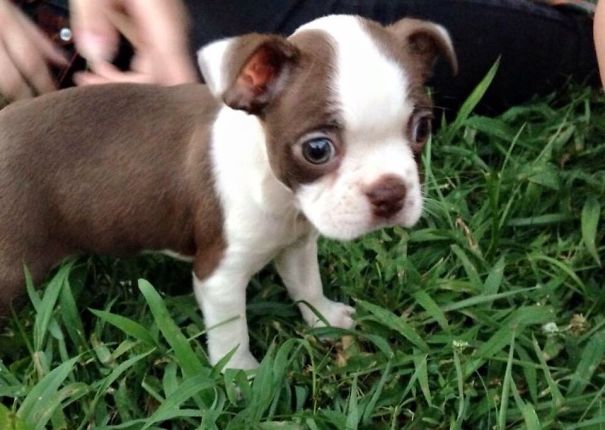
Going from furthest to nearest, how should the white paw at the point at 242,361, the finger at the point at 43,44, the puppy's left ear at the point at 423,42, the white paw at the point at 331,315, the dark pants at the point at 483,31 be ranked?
the dark pants at the point at 483,31 → the finger at the point at 43,44 → the white paw at the point at 331,315 → the white paw at the point at 242,361 → the puppy's left ear at the point at 423,42

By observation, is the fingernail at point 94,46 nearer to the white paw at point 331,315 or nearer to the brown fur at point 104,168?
the brown fur at point 104,168

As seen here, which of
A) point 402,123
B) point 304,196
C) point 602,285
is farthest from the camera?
point 602,285

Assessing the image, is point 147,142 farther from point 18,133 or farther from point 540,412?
point 540,412

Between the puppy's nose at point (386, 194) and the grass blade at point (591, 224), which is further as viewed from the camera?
the grass blade at point (591, 224)

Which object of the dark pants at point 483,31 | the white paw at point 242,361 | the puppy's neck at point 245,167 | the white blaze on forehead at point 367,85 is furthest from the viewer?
the dark pants at point 483,31

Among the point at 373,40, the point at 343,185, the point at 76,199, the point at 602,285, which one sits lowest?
the point at 602,285

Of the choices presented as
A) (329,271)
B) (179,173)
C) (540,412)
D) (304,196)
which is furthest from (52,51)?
(540,412)

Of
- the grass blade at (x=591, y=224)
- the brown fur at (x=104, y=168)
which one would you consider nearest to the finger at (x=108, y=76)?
the brown fur at (x=104, y=168)
